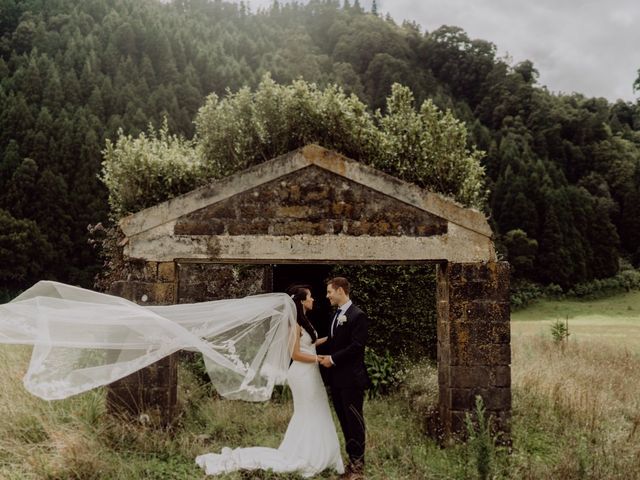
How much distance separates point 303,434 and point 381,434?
164cm

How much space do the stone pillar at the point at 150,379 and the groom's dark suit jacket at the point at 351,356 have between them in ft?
6.74

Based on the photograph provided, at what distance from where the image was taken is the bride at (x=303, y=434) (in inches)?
231

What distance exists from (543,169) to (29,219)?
126 ft

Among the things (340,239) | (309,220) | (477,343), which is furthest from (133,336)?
(477,343)

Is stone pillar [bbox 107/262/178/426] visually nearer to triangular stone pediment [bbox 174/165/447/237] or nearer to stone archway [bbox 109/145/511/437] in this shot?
stone archway [bbox 109/145/511/437]

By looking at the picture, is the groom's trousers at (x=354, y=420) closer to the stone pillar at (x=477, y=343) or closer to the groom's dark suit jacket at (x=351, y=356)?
the groom's dark suit jacket at (x=351, y=356)

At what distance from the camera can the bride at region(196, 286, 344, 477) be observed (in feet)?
19.3

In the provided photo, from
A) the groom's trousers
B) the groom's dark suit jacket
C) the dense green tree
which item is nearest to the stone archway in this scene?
the groom's dark suit jacket

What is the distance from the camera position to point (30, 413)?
6594 millimetres

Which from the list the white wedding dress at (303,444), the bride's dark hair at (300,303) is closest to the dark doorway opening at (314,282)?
the bride's dark hair at (300,303)

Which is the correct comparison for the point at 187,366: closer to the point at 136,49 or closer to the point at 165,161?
the point at 165,161

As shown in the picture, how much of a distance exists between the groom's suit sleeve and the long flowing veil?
60 centimetres

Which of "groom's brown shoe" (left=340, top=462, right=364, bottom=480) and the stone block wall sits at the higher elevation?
the stone block wall

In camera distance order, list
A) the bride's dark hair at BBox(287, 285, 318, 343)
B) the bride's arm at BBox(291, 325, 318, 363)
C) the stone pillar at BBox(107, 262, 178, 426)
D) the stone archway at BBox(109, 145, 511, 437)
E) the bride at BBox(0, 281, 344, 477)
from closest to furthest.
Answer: the bride at BBox(0, 281, 344, 477) → the bride's arm at BBox(291, 325, 318, 363) → the bride's dark hair at BBox(287, 285, 318, 343) → the stone pillar at BBox(107, 262, 178, 426) → the stone archway at BBox(109, 145, 511, 437)
